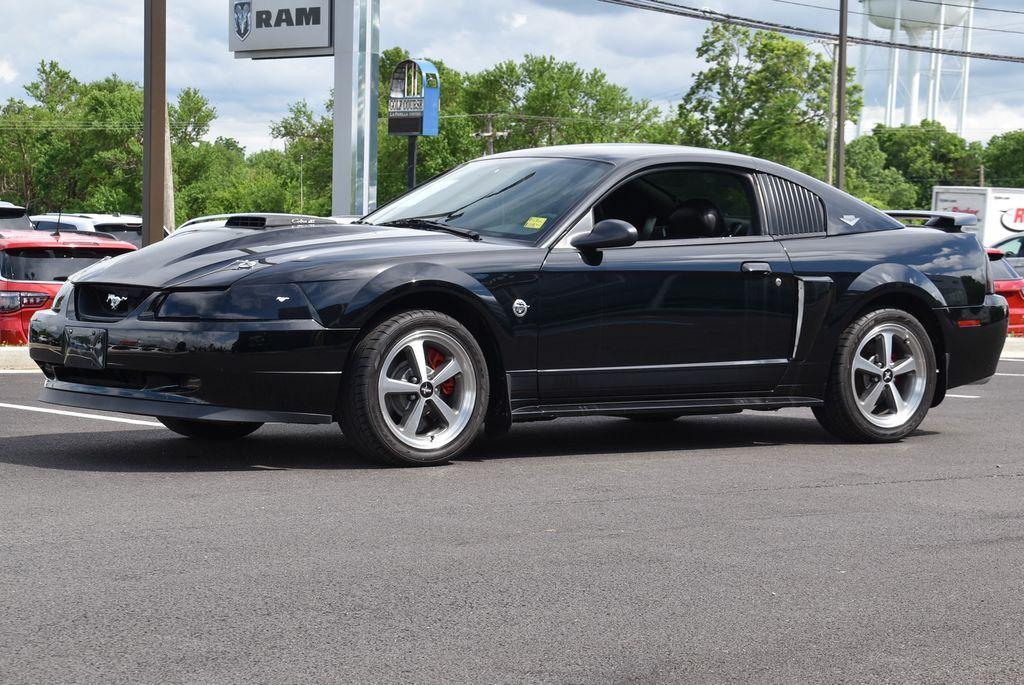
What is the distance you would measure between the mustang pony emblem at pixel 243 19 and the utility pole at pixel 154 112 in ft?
23.5

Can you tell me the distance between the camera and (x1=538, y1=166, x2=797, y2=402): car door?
688 cm

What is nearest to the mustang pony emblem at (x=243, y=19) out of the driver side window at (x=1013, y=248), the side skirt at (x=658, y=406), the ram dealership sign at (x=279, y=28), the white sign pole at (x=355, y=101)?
the ram dealership sign at (x=279, y=28)

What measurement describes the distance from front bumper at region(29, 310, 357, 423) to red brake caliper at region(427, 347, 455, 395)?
0.41 metres

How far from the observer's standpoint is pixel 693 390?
7297 mm

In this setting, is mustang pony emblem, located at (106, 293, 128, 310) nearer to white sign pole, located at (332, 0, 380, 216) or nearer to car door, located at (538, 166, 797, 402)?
car door, located at (538, 166, 797, 402)

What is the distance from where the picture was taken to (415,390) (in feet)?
21.2

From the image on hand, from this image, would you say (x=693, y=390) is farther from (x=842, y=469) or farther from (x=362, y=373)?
(x=362, y=373)

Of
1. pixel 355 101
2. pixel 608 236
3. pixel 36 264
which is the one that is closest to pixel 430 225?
pixel 608 236

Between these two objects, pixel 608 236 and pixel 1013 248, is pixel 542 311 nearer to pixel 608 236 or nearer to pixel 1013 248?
pixel 608 236

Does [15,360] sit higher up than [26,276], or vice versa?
[26,276]

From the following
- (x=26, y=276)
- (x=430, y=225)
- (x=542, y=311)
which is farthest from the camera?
(x=26, y=276)

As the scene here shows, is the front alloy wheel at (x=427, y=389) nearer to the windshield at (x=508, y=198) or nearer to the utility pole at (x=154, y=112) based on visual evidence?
the windshield at (x=508, y=198)

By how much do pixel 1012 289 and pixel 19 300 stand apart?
13.4 metres

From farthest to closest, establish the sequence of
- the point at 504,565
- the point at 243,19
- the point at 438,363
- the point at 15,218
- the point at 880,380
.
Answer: the point at 243,19, the point at 15,218, the point at 880,380, the point at 438,363, the point at 504,565
